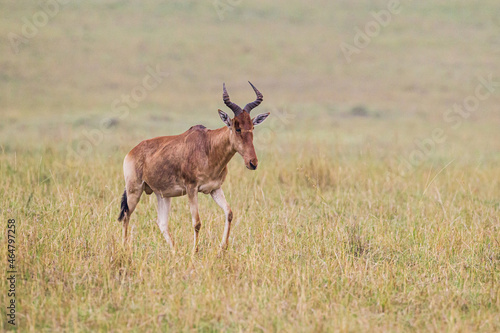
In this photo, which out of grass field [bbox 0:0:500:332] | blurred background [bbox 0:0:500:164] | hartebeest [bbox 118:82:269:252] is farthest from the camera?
blurred background [bbox 0:0:500:164]

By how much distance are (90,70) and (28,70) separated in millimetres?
2663

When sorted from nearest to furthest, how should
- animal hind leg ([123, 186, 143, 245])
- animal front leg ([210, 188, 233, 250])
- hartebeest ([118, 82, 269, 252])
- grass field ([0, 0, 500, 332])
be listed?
grass field ([0, 0, 500, 332]) → hartebeest ([118, 82, 269, 252]) → animal front leg ([210, 188, 233, 250]) → animal hind leg ([123, 186, 143, 245])

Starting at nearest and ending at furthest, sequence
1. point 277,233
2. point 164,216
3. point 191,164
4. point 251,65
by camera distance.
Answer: point 191,164, point 164,216, point 277,233, point 251,65

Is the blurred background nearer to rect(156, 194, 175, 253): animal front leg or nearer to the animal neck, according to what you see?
rect(156, 194, 175, 253): animal front leg

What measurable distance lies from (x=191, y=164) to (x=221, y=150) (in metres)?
0.32

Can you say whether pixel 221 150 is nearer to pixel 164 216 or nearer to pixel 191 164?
pixel 191 164

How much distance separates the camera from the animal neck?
21.8 feet

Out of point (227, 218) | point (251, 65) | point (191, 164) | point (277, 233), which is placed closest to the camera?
point (227, 218)

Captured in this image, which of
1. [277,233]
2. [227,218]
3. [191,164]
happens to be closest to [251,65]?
[277,233]

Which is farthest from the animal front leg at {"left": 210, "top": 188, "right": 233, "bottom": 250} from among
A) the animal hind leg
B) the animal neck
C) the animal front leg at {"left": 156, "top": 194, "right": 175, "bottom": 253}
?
the animal hind leg

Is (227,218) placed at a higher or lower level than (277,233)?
higher

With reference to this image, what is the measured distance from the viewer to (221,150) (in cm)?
668

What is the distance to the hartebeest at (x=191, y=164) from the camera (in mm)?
6469

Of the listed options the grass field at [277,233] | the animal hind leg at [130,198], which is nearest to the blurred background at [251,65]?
the grass field at [277,233]
